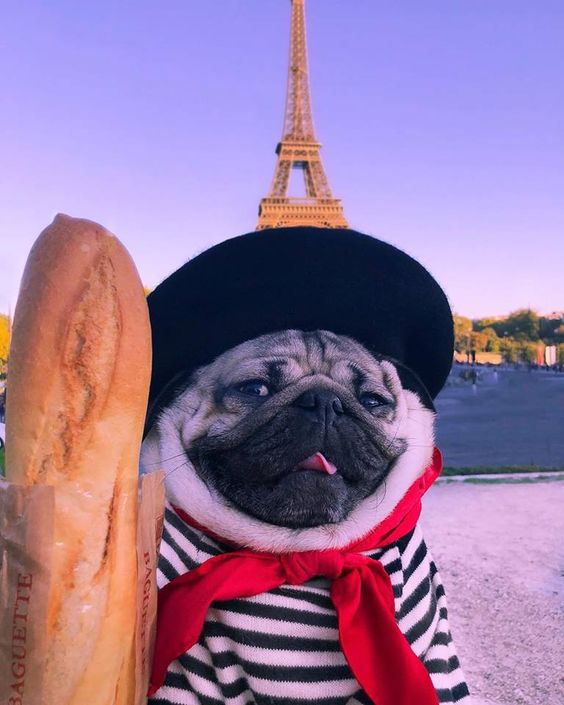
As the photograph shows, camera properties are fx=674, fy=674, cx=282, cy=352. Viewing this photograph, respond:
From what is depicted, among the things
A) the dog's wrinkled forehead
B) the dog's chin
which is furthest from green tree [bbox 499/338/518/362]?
the dog's chin

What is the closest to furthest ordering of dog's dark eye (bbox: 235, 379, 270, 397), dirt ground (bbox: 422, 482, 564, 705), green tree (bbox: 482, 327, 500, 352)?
dog's dark eye (bbox: 235, 379, 270, 397) < dirt ground (bbox: 422, 482, 564, 705) < green tree (bbox: 482, 327, 500, 352)

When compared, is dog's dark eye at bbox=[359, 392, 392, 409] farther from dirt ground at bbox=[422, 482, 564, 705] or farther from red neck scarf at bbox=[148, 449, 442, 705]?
dirt ground at bbox=[422, 482, 564, 705]

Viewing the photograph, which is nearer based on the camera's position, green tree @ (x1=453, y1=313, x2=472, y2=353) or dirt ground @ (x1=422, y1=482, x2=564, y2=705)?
dirt ground @ (x1=422, y1=482, x2=564, y2=705)

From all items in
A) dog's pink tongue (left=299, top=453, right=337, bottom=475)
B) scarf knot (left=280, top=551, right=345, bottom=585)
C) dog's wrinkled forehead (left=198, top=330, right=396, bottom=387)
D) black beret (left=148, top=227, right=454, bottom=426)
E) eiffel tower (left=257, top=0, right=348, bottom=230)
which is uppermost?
eiffel tower (left=257, top=0, right=348, bottom=230)

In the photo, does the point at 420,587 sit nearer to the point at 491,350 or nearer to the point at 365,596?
the point at 365,596

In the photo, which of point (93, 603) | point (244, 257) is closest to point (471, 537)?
point (244, 257)

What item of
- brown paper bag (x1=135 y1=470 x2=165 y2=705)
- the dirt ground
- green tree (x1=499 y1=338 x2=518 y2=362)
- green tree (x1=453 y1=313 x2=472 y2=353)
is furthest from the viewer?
green tree (x1=453 y1=313 x2=472 y2=353)
